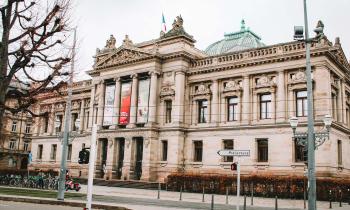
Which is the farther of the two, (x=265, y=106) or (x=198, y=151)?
(x=198, y=151)

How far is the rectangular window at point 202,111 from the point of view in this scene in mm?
46219

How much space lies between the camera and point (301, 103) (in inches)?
1543

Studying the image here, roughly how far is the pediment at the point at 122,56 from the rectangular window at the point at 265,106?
1444 cm

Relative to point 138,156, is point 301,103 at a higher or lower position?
higher

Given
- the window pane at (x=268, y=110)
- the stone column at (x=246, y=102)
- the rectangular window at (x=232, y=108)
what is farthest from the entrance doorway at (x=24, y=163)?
the window pane at (x=268, y=110)

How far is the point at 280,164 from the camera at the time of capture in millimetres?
38812

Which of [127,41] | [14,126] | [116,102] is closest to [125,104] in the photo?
[116,102]

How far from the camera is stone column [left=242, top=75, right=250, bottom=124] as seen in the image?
1655 inches

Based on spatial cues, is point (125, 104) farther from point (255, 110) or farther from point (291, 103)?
point (291, 103)

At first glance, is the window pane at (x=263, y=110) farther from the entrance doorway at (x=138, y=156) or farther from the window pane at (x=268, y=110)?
the entrance doorway at (x=138, y=156)

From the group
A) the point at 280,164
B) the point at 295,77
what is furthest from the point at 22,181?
the point at 295,77

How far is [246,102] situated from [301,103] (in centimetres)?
582

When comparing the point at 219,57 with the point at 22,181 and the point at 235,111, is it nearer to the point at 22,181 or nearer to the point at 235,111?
the point at 235,111

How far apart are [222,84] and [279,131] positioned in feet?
29.7
